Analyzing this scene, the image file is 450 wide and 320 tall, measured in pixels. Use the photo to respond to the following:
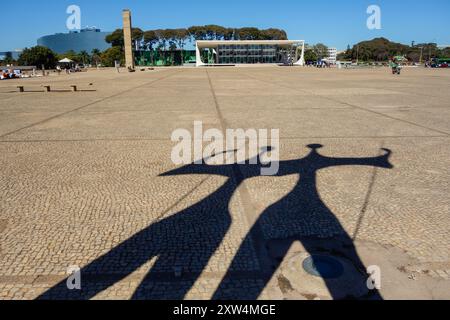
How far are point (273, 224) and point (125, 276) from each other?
1674 mm

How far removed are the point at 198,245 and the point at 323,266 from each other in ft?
3.87

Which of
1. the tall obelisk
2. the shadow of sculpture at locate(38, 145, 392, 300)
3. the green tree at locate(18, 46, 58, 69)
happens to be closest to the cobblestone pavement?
the shadow of sculpture at locate(38, 145, 392, 300)

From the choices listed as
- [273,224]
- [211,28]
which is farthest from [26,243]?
[211,28]

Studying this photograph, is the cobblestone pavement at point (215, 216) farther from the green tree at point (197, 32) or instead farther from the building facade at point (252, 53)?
the green tree at point (197, 32)

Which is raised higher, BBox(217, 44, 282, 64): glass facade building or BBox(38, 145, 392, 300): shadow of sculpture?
BBox(217, 44, 282, 64): glass facade building

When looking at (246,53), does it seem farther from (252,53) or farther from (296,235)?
(296,235)

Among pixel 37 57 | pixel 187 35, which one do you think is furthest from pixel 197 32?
pixel 37 57

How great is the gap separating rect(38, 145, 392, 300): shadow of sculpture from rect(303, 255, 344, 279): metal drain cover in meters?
0.17

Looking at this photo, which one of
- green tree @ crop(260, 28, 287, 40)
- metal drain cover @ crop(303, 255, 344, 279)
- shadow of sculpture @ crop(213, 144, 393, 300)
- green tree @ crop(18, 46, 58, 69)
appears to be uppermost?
green tree @ crop(260, 28, 287, 40)

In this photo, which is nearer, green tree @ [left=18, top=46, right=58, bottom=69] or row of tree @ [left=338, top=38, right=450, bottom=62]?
green tree @ [left=18, top=46, right=58, bottom=69]

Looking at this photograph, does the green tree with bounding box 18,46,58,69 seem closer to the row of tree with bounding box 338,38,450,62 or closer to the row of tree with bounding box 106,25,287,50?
the row of tree with bounding box 106,25,287,50

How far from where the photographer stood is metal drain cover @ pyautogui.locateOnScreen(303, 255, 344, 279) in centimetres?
305

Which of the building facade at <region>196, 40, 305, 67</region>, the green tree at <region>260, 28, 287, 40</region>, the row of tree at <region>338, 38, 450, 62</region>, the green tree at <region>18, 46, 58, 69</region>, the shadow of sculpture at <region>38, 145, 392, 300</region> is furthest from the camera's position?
the green tree at <region>260, 28, 287, 40</region>

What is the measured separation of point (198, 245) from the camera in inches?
139
